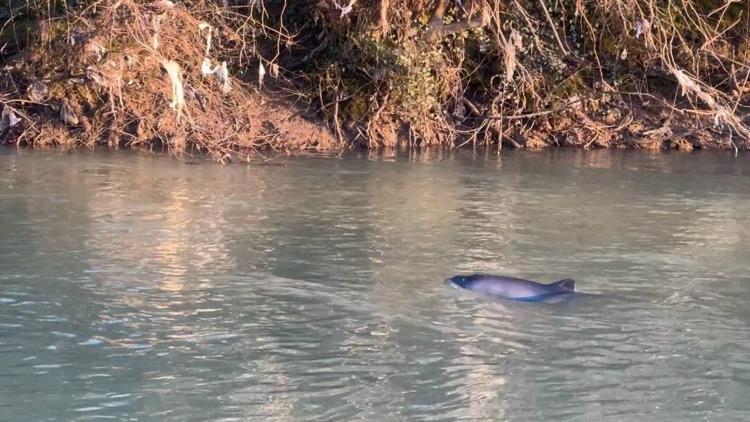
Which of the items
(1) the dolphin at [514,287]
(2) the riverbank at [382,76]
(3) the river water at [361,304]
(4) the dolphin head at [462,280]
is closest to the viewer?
(3) the river water at [361,304]

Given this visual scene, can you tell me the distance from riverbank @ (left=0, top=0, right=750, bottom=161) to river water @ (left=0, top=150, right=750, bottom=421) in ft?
11.2

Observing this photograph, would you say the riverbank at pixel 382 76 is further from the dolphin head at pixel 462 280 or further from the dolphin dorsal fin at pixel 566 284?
the dolphin dorsal fin at pixel 566 284

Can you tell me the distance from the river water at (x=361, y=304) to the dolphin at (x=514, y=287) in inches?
3.9

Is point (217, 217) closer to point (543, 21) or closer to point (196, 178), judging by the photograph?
point (196, 178)

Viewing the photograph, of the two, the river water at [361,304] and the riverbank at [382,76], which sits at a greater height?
the riverbank at [382,76]

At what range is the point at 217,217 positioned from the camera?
26.9 feet

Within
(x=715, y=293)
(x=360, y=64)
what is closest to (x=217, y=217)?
(x=715, y=293)

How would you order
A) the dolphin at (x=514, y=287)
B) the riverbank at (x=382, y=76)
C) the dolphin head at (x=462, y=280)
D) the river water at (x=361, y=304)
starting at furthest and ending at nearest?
1. the riverbank at (x=382, y=76)
2. the dolphin head at (x=462, y=280)
3. the dolphin at (x=514, y=287)
4. the river water at (x=361, y=304)

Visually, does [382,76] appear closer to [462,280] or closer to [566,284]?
[462,280]

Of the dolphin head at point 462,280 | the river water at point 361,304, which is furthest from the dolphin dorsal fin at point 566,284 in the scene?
the dolphin head at point 462,280

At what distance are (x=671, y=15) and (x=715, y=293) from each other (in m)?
9.22

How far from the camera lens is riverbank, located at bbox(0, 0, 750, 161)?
522 inches

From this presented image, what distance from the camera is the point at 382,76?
567 inches

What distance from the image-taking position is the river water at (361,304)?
13.9ft
